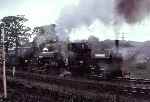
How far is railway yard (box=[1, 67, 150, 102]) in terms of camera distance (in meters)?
15.0

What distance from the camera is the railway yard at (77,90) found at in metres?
15.0

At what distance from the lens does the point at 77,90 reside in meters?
18.2

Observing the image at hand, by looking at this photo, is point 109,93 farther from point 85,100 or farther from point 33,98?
point 33,98

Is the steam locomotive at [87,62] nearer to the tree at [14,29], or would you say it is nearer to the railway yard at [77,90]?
the railway yard at [77,90]

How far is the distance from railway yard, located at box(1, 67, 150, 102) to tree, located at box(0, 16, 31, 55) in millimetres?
29831

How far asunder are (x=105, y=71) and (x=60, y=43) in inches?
229

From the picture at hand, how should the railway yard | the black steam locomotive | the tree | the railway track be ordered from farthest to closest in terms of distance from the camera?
the tree < the black steam locomotive < the railway track < the railway yard

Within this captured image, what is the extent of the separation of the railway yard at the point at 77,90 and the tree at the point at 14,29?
97.9 ft

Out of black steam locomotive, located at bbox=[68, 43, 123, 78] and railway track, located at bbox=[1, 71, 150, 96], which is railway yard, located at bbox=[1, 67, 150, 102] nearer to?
railway track, located at bbox=[1, 71, 150, 96]

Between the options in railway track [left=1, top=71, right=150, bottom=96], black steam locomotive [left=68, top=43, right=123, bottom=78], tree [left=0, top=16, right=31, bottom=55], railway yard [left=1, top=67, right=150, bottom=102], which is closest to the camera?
railway yard [left=1, top=67, right=150, bottom=102]

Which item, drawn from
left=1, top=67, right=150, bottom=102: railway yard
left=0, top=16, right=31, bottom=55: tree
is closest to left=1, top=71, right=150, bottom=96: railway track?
left=1, top=67, right=150, bottom=102: railway yard

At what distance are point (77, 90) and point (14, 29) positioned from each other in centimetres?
4101

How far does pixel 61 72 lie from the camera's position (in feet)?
84.3

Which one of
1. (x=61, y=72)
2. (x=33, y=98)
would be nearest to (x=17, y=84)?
(x=61, y=72)
